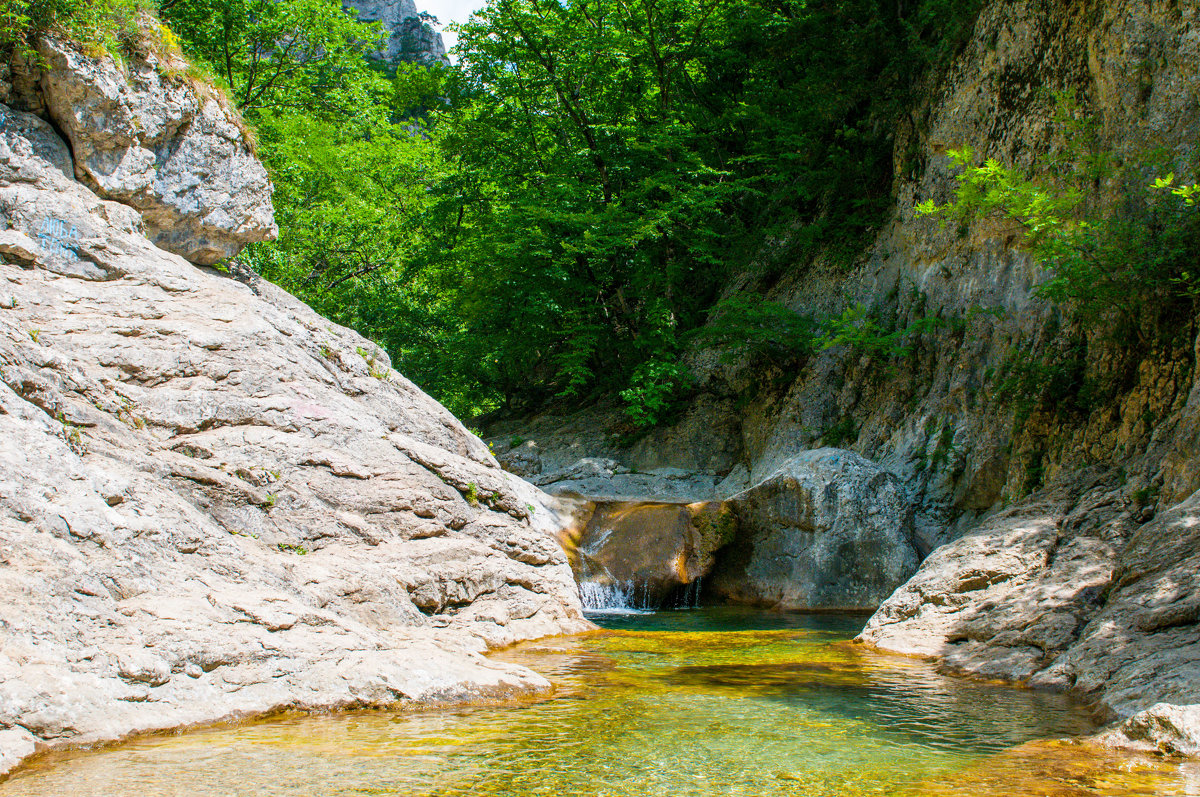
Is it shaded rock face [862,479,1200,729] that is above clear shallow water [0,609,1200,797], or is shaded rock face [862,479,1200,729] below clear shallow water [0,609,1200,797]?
above

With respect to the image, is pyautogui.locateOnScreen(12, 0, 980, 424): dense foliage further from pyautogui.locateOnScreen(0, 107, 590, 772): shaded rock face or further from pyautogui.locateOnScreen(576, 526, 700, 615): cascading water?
pyautogui.locateOnScreen(0, 107, 590, 772): shaded rock face

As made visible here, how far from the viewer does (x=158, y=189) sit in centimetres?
1020

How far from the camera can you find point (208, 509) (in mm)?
7074

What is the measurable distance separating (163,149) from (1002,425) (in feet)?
37.8

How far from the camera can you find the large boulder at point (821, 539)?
1141cm

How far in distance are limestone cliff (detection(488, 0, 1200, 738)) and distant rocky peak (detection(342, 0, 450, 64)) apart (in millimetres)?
39580

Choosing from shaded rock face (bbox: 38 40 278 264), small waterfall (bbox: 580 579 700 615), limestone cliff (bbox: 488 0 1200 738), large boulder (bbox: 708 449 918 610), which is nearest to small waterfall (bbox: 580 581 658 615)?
small waterfall (bbox: 580 579 700 615)

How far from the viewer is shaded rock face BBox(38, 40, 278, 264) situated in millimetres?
9477

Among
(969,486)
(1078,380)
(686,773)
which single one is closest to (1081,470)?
(1078,380)

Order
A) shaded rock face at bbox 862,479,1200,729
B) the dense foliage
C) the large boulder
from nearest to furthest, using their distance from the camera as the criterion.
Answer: shaded rock face at bbox 862,479,1200,729
the large boulder
the dense foliage

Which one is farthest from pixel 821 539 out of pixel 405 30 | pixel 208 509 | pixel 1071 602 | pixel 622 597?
pixel 405 30

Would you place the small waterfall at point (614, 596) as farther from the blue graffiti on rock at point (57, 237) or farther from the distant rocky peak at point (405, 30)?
the distant rocky peak at point (405, 30)

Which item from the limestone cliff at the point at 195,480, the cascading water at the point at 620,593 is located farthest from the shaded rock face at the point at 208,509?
the cascading water at the point at 620,593

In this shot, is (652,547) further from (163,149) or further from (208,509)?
(163,149)
